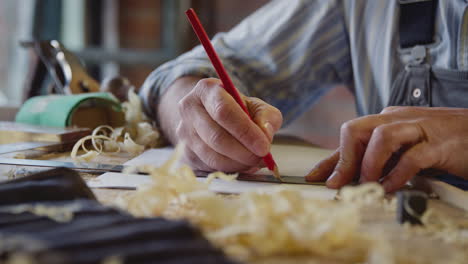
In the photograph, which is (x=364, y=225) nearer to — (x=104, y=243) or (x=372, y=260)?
(x=372, y=260)

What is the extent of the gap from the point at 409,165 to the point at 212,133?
271mm

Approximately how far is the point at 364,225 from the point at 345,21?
0.81 metres

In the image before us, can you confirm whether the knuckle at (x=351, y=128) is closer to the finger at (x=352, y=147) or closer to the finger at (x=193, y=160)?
the finger at (x=352, y=147)

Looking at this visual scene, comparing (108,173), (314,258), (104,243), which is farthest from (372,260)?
(108,173)

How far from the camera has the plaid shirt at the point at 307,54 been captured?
1.00 metres

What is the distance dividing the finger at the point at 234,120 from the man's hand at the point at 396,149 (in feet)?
0.27

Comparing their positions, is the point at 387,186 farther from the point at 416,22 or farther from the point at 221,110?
the point at 416,22

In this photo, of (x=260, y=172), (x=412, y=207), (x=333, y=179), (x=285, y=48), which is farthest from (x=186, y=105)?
(x=285, y=48)

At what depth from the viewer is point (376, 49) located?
3.34 feet

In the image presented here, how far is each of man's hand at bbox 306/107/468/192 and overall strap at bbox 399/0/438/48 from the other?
309mm

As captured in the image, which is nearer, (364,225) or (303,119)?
(364,225)

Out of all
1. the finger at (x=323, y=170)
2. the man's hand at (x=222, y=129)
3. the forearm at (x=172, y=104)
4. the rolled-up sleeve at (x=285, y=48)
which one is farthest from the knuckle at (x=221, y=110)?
the rolled-up sleeve at (x=285, y=48)

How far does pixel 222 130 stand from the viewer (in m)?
0.62

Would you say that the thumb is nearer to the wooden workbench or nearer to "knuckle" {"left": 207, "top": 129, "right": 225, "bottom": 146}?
"knuckle" {"left": 207, "top": 129, "right": 225, "bottom": 146}
